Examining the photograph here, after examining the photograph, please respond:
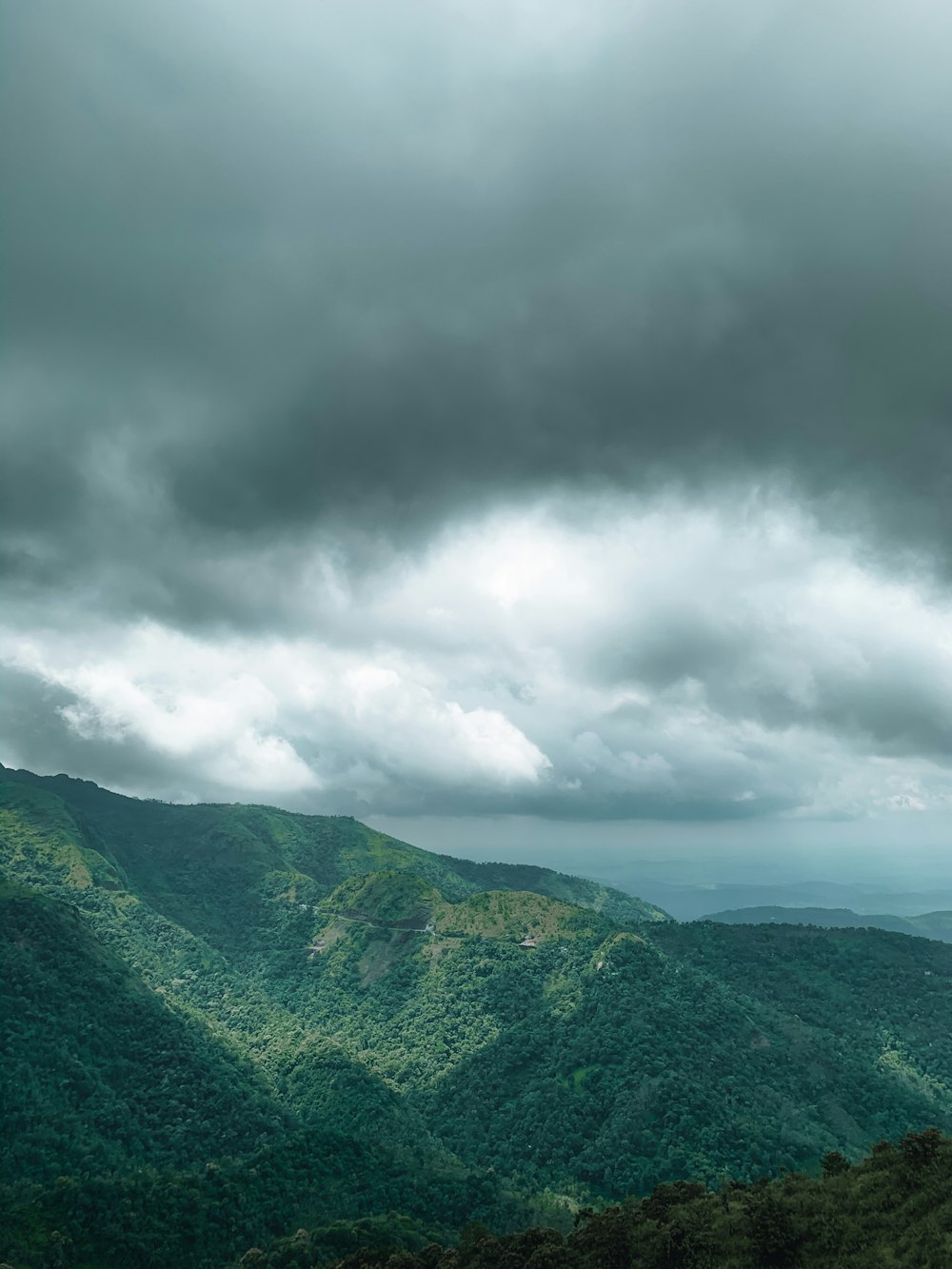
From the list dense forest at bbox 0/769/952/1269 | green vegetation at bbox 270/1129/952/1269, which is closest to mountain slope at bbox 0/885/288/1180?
dense forest at bbox 0/769/952/1269

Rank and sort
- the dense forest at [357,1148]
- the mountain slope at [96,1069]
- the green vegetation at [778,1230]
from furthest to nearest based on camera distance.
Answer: the mountain slope at [96,1069], the dense forest at [357,1148], the green vegetation at [778,1230]

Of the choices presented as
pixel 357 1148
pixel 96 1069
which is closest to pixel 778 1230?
pixel 357 1148

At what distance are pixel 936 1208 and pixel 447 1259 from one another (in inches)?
2031

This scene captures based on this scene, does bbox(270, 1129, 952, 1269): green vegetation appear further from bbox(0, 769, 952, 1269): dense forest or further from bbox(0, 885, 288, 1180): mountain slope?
bbox(0, 885, 288, 1180): mountain slope

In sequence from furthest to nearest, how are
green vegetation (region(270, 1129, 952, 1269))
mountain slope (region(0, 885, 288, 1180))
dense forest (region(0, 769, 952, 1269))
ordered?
mountain slope (region(0, 885, 288, 1180))
dense forest (region(0, 769, 952, 1269))
green vegetation (region(270, 1129, 952, 1269))

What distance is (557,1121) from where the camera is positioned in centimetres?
18062

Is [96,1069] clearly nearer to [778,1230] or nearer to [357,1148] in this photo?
[357,1148]

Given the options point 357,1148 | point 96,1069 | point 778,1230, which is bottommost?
point 357,1148

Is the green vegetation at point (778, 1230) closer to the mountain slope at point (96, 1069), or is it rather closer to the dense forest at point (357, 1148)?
the dense forest at point (357, 1148)

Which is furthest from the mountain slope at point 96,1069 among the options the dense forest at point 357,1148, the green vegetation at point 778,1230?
the green vegetation at point 778,1230

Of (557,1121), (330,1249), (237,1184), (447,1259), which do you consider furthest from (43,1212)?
(557,1121)

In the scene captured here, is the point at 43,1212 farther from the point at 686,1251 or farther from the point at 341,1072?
the point at 686,1251

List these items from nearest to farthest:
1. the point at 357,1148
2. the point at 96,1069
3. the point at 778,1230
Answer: the point at 778,1230, the point at 357,1148, the point at 96,1069

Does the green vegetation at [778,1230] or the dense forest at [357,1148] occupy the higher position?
the green vegetation at [778,1230]
